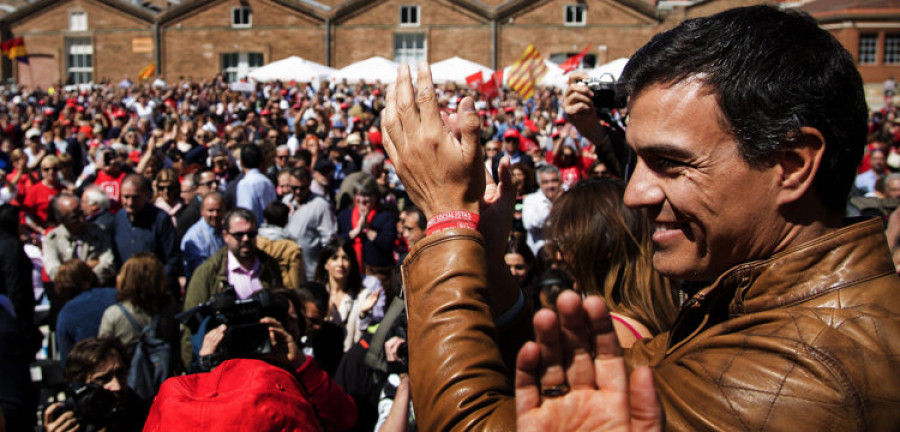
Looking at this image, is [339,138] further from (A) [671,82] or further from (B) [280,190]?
(A) [671,82]

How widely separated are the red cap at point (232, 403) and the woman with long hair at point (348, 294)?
2.89 metres

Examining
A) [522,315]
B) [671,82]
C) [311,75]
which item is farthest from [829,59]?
[311,75]

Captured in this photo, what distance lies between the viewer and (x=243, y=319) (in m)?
3.11

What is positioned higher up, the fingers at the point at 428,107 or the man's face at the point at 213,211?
the fingers at the point at 428,107

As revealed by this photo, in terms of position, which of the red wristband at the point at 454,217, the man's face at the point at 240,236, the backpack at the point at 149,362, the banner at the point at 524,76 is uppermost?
the banner at the point at 524,76

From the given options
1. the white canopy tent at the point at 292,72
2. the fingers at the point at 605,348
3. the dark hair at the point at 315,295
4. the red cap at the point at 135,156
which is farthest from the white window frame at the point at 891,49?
the fingers at the point at 605,348

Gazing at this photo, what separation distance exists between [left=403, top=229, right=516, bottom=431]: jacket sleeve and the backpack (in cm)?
336

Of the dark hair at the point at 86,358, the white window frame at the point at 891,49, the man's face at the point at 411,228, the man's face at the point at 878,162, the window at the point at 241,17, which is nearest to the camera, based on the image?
the dark hair at the point at 86,358

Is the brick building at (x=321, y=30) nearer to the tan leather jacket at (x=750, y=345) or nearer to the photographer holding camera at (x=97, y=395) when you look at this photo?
the photographer holding camera at (x=97, y=395)

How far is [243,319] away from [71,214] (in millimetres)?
4516

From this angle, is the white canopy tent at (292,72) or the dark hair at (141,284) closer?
the dark hair at (141,284)

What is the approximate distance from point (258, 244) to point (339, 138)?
696 centimetres

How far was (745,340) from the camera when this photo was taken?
122cm

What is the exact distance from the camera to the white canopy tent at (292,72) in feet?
85.7
